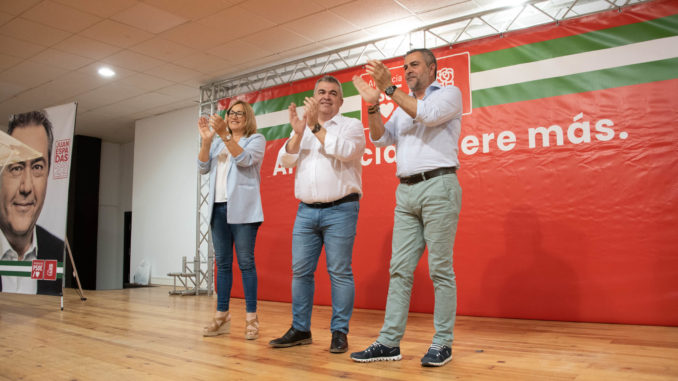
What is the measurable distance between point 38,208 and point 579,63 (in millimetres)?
4745

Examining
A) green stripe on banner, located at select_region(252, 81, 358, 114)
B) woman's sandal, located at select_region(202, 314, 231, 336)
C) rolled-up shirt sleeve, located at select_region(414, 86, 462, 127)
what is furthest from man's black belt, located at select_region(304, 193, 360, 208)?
green stripe on banner, located at select_region(252, 81, 358, 114)

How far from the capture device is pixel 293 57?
215 inches

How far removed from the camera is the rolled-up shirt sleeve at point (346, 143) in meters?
2.32

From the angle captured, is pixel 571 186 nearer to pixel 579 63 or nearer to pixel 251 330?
pixel 579 63

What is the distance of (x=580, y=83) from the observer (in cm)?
363

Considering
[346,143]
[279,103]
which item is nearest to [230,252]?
[346,143]

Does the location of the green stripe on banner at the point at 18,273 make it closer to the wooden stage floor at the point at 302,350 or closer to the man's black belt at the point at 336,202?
the wooden stage floor at the point at 302,350

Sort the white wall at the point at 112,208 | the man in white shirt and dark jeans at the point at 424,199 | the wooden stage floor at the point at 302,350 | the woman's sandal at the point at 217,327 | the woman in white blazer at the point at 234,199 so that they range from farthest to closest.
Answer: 1. the white wall at the point at 112,208
2. the woman's sandal at the point at 217,327
3. the woman in white blazer at the point at 234,199
4. the man in white shirt and dark jeans at the point at 424,199
5. the wooden stage floor at the point at 302,350

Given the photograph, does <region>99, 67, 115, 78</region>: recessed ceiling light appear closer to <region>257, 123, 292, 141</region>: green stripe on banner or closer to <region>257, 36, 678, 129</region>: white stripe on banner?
<region>257, 123, 292, 141</region>: green stripe on banner

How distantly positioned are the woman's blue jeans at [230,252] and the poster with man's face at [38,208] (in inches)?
81.3

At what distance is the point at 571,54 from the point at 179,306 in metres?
4.11

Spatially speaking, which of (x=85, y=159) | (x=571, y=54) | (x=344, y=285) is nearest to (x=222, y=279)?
(x=344, y=285)

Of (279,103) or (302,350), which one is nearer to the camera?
(302,350)

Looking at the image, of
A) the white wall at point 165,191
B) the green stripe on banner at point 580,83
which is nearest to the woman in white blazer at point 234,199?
the green stripe on banner at point 580,83
